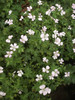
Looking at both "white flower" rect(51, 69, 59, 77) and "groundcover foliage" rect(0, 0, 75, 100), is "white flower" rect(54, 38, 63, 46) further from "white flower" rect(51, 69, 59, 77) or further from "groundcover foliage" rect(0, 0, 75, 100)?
"white flower" rect(51, 69, 59, 77)

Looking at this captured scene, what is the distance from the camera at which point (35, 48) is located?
10.9 ft

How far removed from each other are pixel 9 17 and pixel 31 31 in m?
0.70

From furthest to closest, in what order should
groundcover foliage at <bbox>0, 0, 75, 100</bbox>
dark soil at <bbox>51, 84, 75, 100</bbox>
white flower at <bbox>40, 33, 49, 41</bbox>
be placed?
white flower at <bbox>40, 33, 49, 41</bbox> → dark soil at <bbox>51, 84, 75, 100</bbox> → groundcover foliage at <bbox>0, 0, 75, 100</bbox>

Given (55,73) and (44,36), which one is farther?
(44,36)

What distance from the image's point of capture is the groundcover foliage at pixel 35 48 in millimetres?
2887

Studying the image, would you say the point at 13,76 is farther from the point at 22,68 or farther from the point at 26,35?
the point at 26,35

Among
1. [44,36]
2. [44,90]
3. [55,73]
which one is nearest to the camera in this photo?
[44,90]

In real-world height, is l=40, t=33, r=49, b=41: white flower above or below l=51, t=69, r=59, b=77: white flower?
above

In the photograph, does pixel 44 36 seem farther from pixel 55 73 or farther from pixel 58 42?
pixel 55 73

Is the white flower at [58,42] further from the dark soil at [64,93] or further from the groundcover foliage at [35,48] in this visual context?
the dark soil at [64,93]

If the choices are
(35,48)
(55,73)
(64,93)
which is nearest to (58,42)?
(35,48)

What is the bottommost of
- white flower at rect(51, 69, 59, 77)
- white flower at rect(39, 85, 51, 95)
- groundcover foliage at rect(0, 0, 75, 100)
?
white flower at rect(39, 85, 51, 95)

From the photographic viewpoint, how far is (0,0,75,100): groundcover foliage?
2.89 meters

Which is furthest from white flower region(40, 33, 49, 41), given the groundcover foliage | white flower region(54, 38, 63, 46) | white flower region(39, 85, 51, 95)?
white flower region(39, 85, 51, 95)
